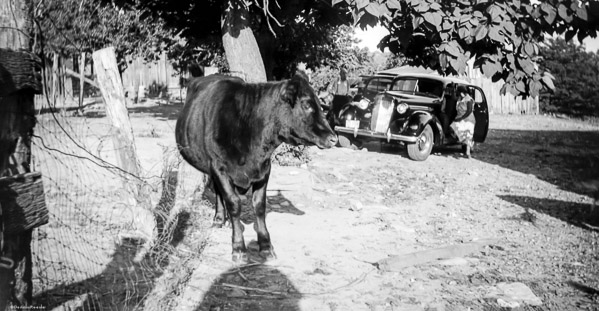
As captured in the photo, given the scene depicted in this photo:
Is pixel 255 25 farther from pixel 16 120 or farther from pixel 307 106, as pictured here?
pixel 16 120

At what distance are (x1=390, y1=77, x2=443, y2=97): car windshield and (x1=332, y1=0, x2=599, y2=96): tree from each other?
237 inches

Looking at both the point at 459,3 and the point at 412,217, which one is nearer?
the point at 459,3

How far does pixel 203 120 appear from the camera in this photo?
16.8 feet

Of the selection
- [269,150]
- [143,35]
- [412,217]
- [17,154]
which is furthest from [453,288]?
[143,35]

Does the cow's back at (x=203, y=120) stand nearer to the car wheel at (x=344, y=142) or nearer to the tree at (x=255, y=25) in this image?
the tree at (x=255, y=25)

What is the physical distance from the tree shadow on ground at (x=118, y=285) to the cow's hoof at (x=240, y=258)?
59 cm

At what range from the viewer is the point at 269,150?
461cm

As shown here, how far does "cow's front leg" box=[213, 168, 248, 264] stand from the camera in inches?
177

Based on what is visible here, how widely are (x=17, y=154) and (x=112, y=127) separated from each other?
2.48 metres

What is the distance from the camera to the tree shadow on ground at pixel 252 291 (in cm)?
354

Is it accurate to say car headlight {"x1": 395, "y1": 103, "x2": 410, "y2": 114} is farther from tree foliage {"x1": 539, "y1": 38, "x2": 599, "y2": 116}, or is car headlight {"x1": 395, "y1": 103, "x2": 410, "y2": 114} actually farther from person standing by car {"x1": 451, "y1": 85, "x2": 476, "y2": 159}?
tree foliage {"x1": 539, "y1": 38, "x2": 599, "y2": 116}

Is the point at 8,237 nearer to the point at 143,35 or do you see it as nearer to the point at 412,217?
the point at 412,217

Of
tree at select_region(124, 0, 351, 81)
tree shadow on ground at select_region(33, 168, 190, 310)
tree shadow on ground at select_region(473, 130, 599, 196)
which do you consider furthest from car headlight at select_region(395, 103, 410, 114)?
tree shadow on ground at select_region(33, 168, 190, 310)

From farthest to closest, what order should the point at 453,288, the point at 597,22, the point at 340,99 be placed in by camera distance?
1. the point at 340,99
2. the point at 597,22
3. the point at 453,288
